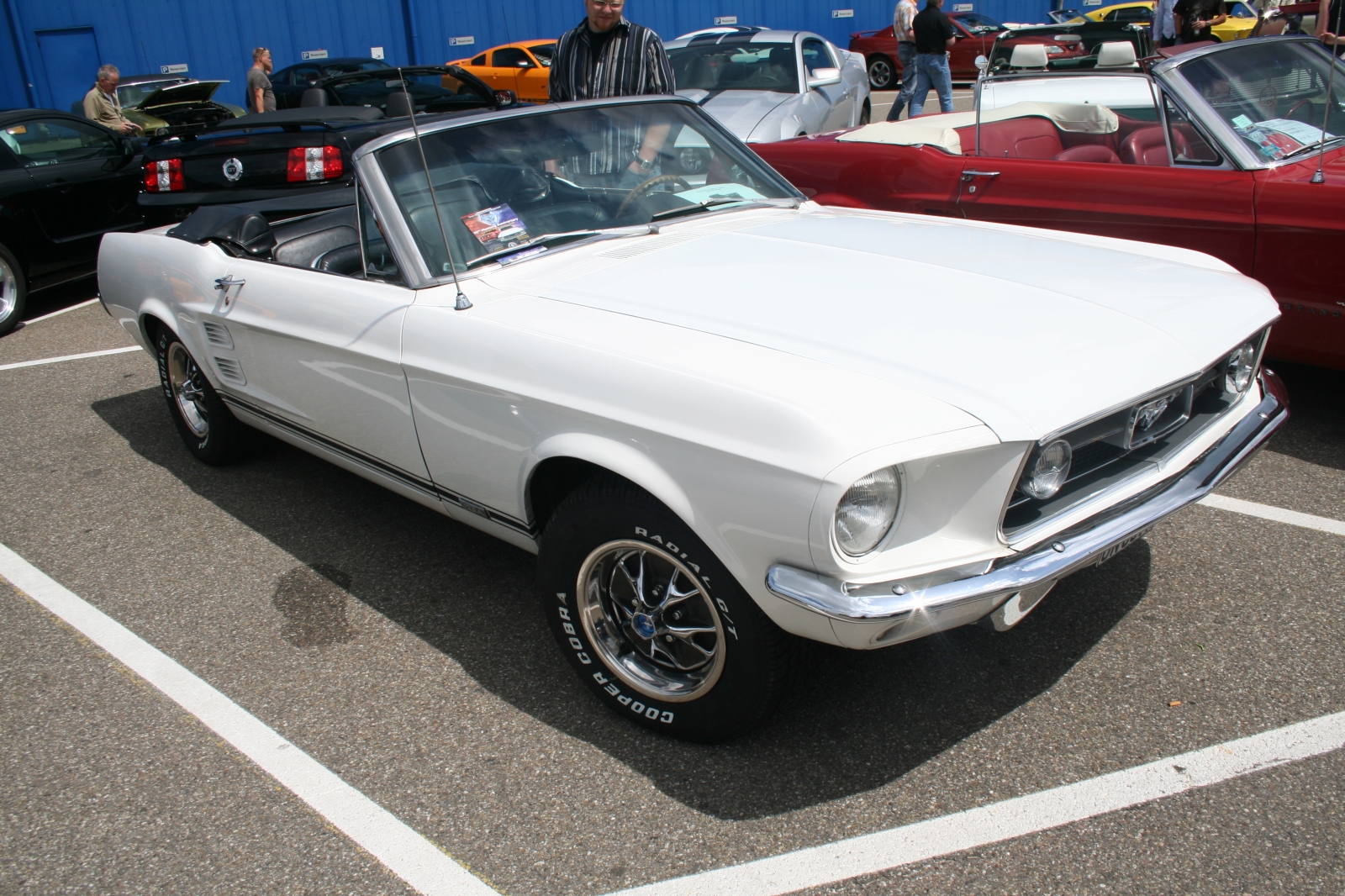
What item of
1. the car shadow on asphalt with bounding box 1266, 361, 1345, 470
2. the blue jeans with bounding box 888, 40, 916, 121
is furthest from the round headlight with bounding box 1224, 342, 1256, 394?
the blue jeans with bounding box 888, 40, 916, 121

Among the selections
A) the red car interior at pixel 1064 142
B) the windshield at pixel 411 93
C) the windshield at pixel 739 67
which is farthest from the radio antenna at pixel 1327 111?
the windshield at pixel 411 93

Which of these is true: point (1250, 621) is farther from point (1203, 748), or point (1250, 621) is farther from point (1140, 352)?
point (1140, 352)

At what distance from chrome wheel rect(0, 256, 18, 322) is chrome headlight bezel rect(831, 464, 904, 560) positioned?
7.06 metres

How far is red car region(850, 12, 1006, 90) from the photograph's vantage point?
19.1 metres

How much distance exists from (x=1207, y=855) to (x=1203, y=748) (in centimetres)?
37

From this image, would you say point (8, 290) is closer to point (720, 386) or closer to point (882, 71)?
point (720, 386)

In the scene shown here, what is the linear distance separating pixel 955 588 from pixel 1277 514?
215 cm

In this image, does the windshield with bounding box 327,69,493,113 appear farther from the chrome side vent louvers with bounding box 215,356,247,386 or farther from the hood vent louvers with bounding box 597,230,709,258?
the hood vent louvers with bounding box 597,230,709,258

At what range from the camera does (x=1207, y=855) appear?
2051 mm

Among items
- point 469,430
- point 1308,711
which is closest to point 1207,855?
point 1308,711

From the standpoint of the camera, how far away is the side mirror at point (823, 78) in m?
9.16

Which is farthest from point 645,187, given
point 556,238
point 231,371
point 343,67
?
point 343,67

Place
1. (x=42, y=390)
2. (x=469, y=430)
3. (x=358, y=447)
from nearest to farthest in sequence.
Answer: (x=469, y=430)
(x=358, y=447)
(x=42, y=390)

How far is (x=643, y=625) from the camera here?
247cm
